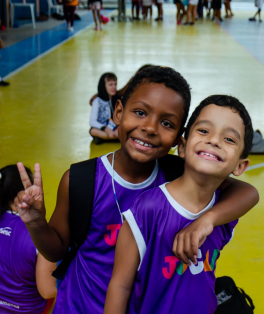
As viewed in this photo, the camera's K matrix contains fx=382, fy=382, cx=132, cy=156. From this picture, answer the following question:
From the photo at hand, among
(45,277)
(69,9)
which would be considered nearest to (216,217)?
(45,277)

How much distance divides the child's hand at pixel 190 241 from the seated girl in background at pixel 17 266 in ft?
2.85

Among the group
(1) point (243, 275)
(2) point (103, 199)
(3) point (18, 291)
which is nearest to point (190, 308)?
(2) point (103, 199)

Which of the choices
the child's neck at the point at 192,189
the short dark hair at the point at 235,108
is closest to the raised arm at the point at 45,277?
the child's neck at the point at 192,189

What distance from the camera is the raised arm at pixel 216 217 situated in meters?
1.04

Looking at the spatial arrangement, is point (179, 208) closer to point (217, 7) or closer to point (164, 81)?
point (164, 81)

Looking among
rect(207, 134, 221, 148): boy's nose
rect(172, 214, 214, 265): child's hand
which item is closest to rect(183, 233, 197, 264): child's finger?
rect(172, 214, 214, 265): child's hand

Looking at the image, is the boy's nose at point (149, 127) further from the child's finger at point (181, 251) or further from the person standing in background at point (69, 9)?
the person standing in background at point (69, 9)

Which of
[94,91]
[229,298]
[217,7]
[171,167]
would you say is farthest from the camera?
[217,7]

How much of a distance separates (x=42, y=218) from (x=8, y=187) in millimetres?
819

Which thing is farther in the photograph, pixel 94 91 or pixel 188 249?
pixel 94 91

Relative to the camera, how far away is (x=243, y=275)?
2387mm

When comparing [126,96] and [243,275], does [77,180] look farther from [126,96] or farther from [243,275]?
[243,275]

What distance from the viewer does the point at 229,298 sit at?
60.8 inches

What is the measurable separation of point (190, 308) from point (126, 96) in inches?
28.6
